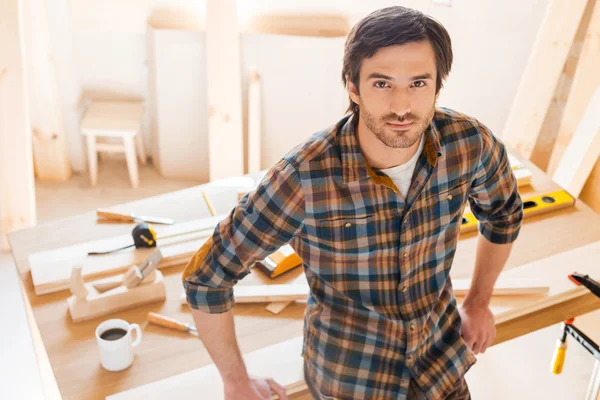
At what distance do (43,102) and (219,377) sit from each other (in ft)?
7.70

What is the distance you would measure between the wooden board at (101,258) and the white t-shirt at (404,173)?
2.67 feet

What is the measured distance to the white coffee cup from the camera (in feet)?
5.68

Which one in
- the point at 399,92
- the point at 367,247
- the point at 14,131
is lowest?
the point at 14,131

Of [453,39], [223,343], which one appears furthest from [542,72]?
[223,343]

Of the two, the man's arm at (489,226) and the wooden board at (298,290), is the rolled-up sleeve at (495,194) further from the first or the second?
the wooden board at (298,290)

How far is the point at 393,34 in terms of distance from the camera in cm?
138

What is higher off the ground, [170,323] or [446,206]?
[446,206]

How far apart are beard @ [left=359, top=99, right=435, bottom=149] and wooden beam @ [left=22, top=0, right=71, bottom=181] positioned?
2.49m

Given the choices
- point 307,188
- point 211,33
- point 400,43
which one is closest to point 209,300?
point 307,188

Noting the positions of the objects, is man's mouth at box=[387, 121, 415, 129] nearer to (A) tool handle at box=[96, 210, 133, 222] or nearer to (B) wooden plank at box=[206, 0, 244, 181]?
(A) tool handle at box=[96, 210, 133, 222]

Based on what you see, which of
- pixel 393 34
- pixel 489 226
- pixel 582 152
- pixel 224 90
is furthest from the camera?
pixel 224 90

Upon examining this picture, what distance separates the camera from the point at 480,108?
3.74 metres

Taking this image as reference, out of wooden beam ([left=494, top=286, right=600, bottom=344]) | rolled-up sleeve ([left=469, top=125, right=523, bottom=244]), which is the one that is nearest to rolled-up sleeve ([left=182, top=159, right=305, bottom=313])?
rolled-up sleeve ([left=469, top=125, right=523, bottom=244])

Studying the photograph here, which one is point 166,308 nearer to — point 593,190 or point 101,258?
point 101,258
